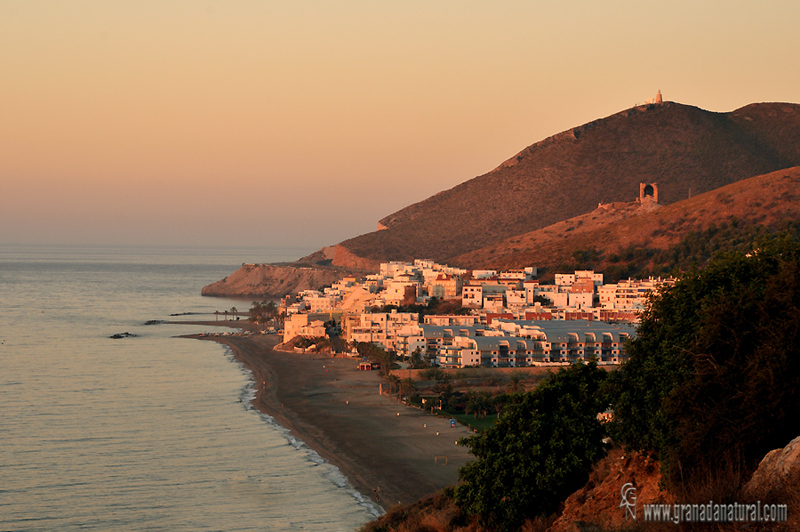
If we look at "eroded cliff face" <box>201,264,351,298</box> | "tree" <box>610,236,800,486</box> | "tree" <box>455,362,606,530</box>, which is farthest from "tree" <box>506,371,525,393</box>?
"eroded cliff face" <box>201,264,351,298</box>

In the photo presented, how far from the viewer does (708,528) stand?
31.5 ft

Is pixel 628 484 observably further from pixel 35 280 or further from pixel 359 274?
pixel 35 280

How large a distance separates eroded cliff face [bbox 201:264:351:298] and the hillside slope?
15.3 meters

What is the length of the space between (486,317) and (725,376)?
55886 millimetres

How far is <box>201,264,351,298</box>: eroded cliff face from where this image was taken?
147 m

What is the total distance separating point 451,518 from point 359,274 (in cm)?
12903

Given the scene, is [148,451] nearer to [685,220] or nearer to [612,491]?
[612,491]

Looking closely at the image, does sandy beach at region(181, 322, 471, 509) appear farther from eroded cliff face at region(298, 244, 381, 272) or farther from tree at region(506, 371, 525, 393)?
eroded cliff face at region(298, 244, 381, 272)

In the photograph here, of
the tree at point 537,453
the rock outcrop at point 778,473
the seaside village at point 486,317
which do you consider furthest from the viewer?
the seaside village at point 486,317

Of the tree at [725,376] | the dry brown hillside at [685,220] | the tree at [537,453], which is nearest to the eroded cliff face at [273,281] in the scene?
the dry brown hillside at [685,220]

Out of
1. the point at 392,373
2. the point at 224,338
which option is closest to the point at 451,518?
the point at 392,373

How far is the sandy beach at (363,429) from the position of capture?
1169 inches

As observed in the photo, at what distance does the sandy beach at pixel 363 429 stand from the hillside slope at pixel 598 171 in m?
106

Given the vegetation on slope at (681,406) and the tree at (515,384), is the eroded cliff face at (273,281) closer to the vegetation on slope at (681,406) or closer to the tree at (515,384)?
the tree at (515,384)
